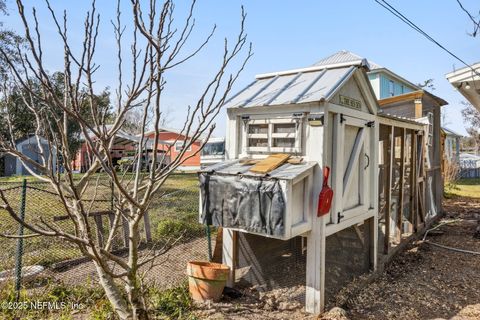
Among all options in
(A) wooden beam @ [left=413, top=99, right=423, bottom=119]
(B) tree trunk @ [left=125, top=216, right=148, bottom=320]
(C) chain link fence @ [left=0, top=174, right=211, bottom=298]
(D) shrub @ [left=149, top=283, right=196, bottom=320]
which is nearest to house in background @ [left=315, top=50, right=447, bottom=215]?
(A) wooden beam @ [left=413, top=99, right=423, bottom=119]

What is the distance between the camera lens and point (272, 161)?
12.7ft

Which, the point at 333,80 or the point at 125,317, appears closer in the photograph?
the point at 125,317

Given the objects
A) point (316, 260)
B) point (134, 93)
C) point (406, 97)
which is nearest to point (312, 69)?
point (316, 260)

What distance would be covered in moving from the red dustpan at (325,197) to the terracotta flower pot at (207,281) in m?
1.32

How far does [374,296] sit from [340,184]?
Answer: 5.53 ft

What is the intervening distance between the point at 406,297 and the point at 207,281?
275 cm

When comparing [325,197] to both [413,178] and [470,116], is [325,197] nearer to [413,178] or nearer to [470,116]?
[413,178]

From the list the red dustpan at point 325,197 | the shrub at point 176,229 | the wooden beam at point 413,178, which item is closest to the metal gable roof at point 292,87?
the red dustpan at point 325,197

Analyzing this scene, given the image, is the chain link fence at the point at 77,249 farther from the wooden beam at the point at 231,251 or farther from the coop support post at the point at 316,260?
the coop support post at the point at 316,260

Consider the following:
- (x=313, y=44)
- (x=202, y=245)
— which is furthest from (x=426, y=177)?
(x=202, y=245)

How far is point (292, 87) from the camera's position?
4469mm

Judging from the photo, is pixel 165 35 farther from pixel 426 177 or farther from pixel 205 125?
pixel 426 177

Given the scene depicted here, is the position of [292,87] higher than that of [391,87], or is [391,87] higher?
[391,87]

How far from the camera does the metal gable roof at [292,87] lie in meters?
4.04
